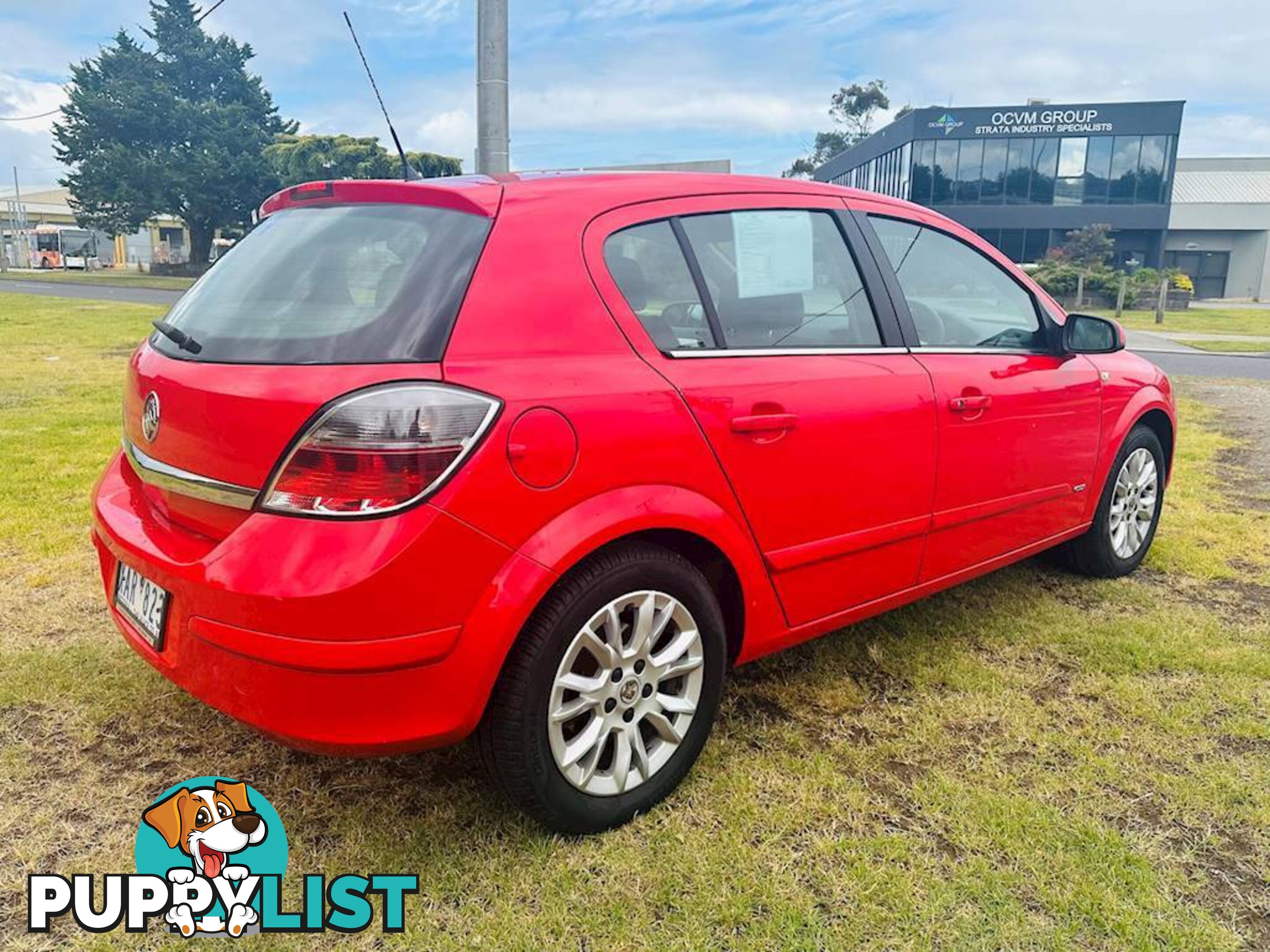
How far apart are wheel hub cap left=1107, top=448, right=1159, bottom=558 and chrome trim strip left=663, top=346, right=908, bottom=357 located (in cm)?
180

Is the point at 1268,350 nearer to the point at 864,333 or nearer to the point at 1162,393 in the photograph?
the point at 1162,393

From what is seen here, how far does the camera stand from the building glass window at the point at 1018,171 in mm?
43188

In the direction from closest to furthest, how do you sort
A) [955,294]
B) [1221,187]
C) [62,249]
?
1. [955,294]
2. [1221,187]
3. [62,249]

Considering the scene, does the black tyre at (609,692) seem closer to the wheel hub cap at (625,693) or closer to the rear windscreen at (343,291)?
the wheel hub cap at (625,693)

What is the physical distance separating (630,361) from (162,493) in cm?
123

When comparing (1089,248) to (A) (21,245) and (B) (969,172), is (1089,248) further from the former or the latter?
(A) (21,245)

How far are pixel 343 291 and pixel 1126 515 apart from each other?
3.67 m

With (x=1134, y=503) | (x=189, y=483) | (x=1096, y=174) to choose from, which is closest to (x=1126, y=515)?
(x=1134, y=503)

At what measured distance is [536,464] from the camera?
212 cm

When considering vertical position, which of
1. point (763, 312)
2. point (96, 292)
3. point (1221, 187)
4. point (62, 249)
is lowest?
point (96, 292)

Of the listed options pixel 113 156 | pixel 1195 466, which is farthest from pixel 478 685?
pixel 113 156

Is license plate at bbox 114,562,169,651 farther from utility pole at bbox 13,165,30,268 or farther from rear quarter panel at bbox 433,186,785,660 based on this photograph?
utility pole at bbox 13,165,30,268

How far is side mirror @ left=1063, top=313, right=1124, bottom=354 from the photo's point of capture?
377 centimetres

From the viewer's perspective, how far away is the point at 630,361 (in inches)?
→ 93.5
